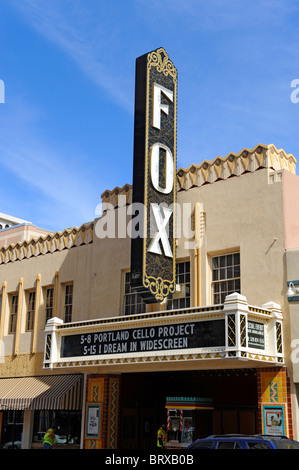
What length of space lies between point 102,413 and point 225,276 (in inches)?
262

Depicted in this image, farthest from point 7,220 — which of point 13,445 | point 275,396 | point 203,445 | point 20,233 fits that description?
point 203,445

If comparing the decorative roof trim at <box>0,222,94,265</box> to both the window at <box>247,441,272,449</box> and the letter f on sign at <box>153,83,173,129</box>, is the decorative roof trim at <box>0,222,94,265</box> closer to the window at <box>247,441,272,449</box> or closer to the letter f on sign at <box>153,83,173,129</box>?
the letter f on sign at <box>153,83,173,129</box>

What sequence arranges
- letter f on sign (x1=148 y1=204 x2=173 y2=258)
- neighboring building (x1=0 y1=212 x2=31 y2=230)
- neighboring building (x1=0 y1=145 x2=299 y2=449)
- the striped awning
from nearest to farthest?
neighboring building (x1=0 y1=145 x2=299 y2=449) < letter f on sign (x1=148 y1=204 x2=173 y2=258) < the striped awning < neighboring building (x1=0 y1=212 x2=31 y2=230)

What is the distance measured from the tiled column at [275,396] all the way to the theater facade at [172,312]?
3 cm

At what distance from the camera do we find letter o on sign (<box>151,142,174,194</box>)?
59.5 feet

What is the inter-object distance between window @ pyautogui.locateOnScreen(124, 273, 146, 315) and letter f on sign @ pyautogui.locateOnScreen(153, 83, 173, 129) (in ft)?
20.4

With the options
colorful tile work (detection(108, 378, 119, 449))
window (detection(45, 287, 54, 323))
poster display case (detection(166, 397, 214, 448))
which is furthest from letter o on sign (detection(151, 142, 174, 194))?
window (detection(45, 287, 54, 323))

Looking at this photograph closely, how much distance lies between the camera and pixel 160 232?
1803 cm

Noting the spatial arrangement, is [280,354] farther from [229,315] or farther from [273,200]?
[273,200]

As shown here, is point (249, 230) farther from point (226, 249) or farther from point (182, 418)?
point (182, 418)

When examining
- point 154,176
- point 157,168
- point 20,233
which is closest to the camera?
point 154,176

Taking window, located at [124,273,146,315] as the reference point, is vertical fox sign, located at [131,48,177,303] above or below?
above

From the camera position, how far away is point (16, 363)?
26.1m
